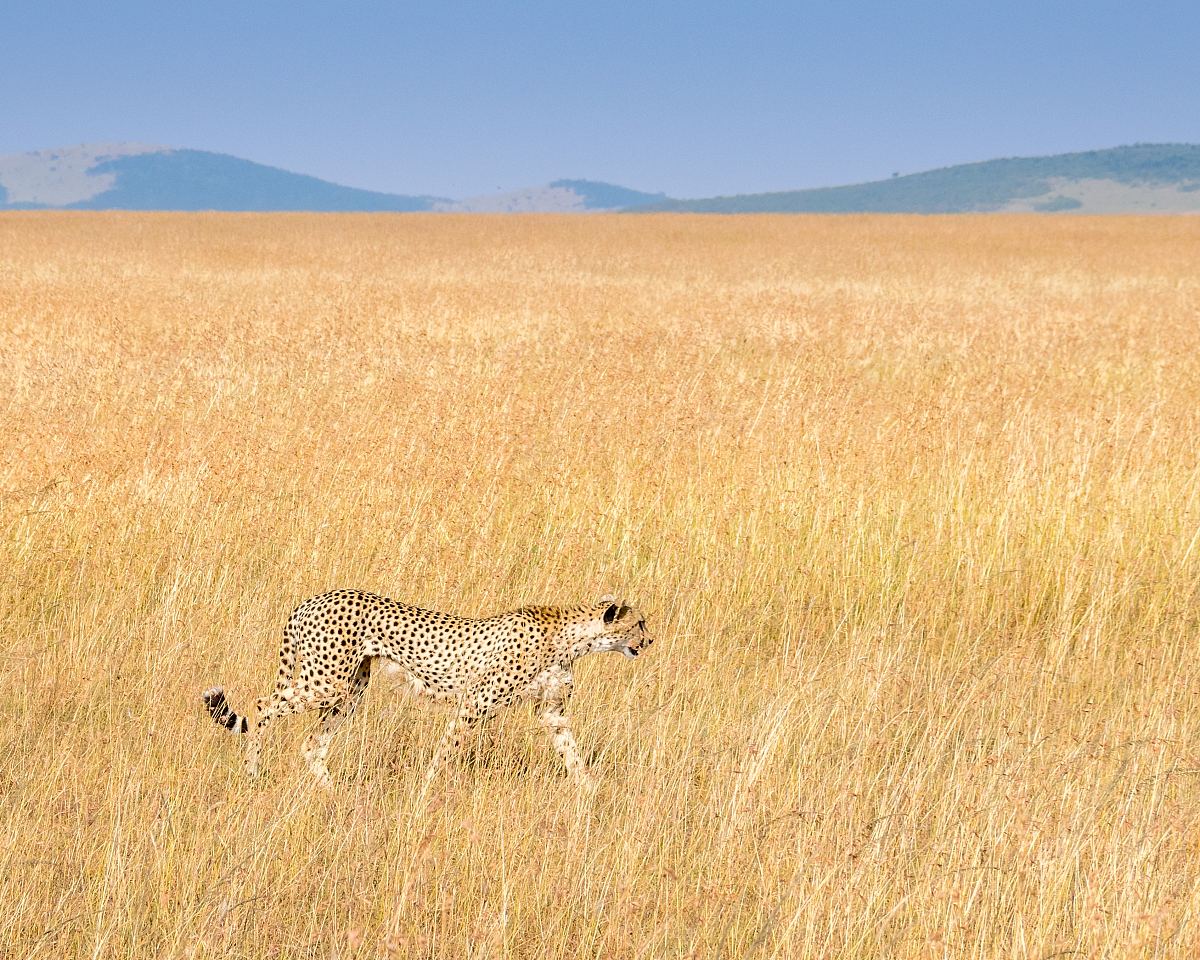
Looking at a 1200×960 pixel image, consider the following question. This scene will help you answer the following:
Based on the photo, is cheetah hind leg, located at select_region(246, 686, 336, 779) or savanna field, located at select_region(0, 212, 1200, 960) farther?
cheetah hind leg, located at select_region(246, 686, 336, 779)

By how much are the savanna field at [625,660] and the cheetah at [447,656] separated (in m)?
0.15

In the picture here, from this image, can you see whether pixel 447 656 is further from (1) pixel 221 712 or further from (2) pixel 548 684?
(1) pixel 221 712

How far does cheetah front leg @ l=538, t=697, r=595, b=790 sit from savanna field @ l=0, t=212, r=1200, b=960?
96 mm

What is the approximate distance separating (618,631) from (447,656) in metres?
0.51

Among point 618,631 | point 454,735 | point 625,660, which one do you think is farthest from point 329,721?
point 625,660

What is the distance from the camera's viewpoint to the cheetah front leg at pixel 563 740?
11.2ft

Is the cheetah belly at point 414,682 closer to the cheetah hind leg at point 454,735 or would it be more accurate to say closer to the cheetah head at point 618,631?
the cheetah hind leg at point 454,735

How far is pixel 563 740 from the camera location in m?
3.46

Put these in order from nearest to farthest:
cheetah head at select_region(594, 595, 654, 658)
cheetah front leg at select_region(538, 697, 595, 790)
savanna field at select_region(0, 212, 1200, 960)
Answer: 1. savanna field at select_region(0, 212, 1200, 960)
2. cheetah head at select_region(594, 595, 654, 658)
3. cheetah front leg at select_region(538, 697, 595, 790)

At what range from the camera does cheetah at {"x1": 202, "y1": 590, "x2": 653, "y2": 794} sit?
335 centimetres

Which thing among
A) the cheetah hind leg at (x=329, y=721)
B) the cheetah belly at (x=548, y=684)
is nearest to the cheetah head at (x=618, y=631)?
the cheetah belly at (x=548, y=684)

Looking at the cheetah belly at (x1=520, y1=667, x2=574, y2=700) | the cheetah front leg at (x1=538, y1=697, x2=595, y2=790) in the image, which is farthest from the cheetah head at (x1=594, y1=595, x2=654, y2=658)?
the cheetah front leg at (x1=538, y1=697, x2=595, y2=790)

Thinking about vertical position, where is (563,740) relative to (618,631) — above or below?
below

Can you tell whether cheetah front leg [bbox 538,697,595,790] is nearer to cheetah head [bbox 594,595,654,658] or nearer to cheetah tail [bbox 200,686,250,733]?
cheetah head [bbox 594,595,654,658]
